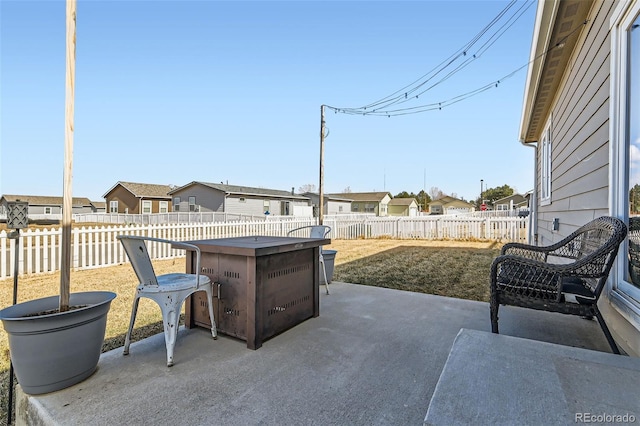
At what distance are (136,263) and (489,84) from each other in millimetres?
7365

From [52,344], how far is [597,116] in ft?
13.3

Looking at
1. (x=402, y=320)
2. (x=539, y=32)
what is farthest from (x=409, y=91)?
(x=402, y=320)

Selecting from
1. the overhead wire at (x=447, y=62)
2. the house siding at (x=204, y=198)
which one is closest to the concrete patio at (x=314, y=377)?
the overhead wire at (x=447, y=62)

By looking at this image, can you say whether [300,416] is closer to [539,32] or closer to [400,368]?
[400,368]

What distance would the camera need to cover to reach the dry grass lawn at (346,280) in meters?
3.03

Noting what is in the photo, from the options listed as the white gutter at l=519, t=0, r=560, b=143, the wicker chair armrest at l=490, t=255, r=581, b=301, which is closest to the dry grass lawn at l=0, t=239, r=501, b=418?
the wicker chair armrest at l=490, t=255, r=581, b=301

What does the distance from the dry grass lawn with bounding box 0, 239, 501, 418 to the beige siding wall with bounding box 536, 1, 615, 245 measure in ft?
5.12

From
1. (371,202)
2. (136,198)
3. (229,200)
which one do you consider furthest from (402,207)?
(136,198)

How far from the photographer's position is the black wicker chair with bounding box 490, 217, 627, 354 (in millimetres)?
1802

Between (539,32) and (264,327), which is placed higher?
(539,32)

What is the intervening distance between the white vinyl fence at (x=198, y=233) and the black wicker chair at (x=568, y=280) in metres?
4.65

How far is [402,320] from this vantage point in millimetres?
2809

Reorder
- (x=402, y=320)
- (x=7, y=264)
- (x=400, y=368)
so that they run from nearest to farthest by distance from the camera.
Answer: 1. (x=400, y=368)
2. (x=402, y=320)
3. (x=7, y=264)

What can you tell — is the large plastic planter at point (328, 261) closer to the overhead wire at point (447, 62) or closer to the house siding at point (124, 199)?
the overhead wire at point (447, 62)
